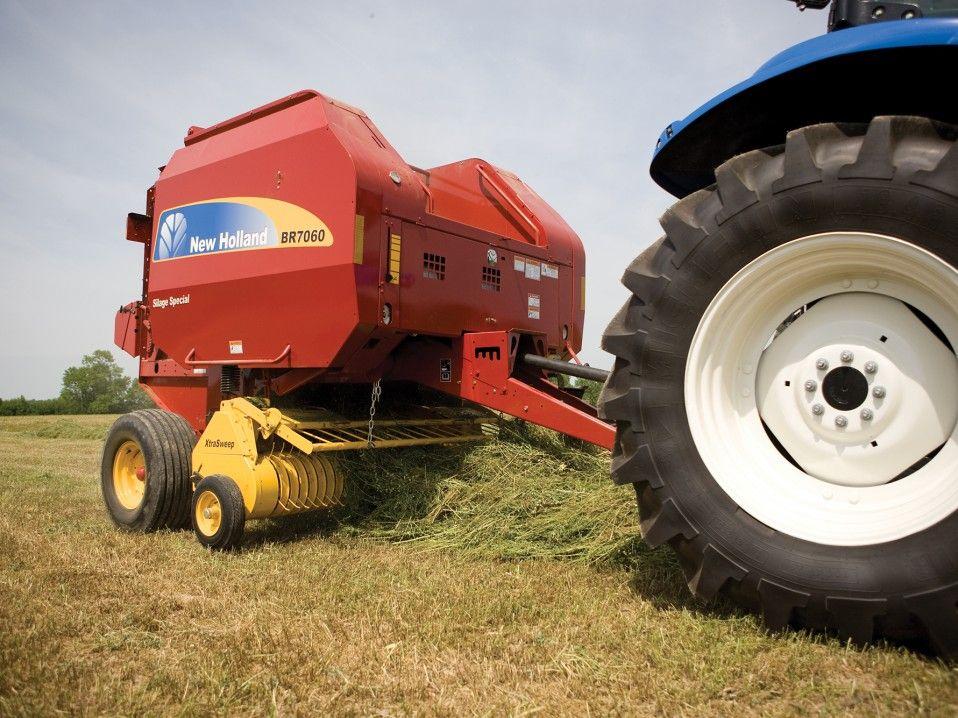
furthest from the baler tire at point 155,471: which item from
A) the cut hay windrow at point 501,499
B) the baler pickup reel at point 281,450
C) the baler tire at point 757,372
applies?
the baler tire at point 757,372

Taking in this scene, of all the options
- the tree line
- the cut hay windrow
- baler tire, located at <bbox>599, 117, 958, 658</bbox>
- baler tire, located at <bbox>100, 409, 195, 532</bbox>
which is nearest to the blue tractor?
baler tire, located at <bbox>599, 117, 958, 658</bbox>

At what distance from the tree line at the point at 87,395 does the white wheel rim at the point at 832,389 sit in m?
21.9

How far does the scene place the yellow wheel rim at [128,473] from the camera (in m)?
4.95

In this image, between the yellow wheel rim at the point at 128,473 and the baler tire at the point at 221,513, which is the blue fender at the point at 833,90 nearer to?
the baler tire at the point at 221,513

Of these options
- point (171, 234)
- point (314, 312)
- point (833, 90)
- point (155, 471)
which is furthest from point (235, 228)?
point (833, 90)

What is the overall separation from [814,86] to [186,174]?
423cm

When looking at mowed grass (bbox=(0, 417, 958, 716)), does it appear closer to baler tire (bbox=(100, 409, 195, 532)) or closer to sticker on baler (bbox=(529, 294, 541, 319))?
baler tire (bbox=(100, 409, 195, 532))

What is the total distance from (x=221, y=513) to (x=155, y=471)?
92 centimetres

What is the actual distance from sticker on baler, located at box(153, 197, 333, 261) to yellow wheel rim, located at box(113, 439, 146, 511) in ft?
4.66

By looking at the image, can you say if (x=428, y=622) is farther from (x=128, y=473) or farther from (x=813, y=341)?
(x=128, y=473)

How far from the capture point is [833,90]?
2.35 metres

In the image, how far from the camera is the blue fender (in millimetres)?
2072

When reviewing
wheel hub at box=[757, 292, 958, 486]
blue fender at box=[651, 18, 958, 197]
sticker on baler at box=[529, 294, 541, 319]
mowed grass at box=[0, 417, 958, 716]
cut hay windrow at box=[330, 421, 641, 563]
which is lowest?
mowed grass at box=[0, 417, 958, 716]

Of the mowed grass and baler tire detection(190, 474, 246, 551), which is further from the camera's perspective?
baler tire detection(190, 474, 246, 551)
